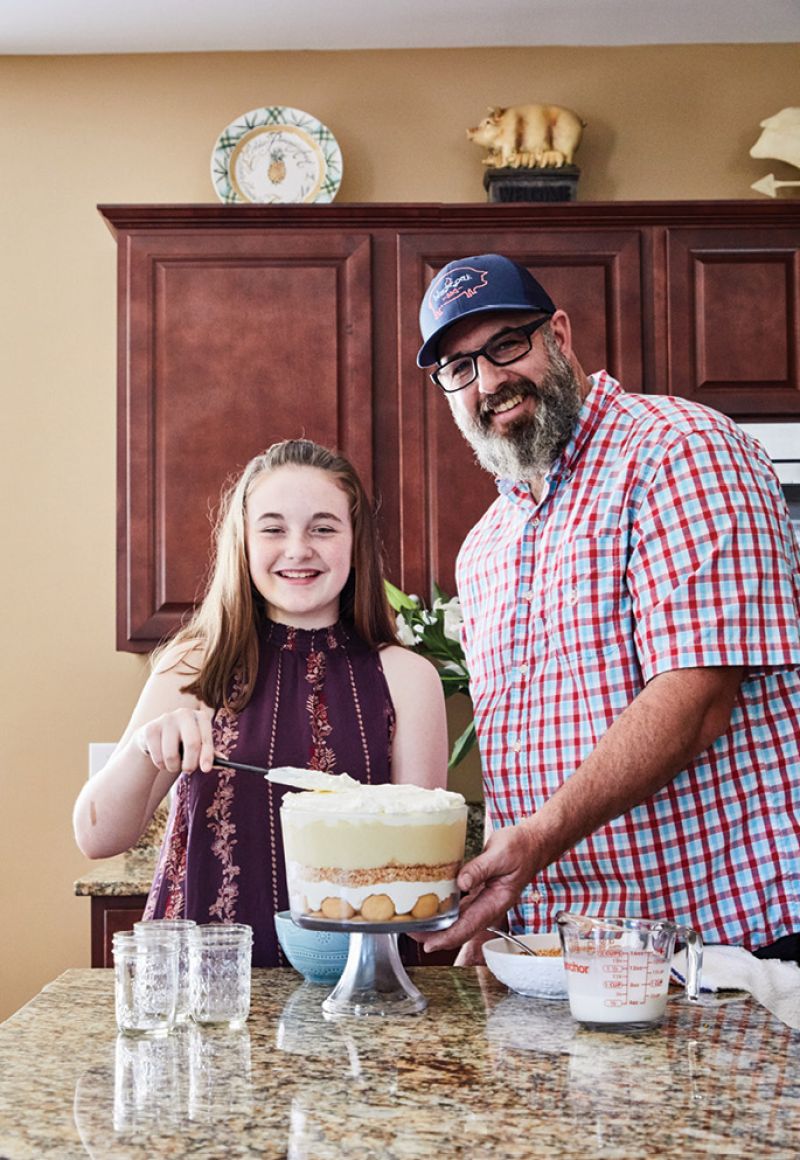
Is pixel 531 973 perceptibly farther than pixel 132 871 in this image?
No

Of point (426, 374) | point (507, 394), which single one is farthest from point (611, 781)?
point (426, 374)

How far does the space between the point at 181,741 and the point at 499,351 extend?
0.76 m

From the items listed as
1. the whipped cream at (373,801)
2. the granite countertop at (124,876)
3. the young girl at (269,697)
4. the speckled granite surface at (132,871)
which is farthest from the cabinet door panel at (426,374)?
the whipped cream at (373,801)

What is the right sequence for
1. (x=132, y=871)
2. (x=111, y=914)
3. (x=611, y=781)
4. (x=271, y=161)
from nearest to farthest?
(x=611, y=781)
(x=111, y=914)
(x=132, y=871)
(x=271, y=161)

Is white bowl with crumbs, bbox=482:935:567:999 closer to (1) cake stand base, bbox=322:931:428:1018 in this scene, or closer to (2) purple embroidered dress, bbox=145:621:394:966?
(1) cake stand base, bbox=322:931:428:1018

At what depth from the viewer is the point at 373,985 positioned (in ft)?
3.76

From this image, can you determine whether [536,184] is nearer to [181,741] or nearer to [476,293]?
[476,293]

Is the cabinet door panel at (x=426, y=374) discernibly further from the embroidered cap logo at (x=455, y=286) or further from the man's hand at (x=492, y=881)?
the man's hand at (x=492, y=881)

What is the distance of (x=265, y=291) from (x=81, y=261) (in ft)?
2.13

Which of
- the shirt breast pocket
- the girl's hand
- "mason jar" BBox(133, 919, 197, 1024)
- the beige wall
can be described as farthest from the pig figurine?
"mason jar" BBox(133, 919, 197, 1024)

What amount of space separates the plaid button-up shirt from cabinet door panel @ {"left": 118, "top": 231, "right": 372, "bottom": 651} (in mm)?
1152

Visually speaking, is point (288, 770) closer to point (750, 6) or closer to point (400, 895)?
point (400, 895)

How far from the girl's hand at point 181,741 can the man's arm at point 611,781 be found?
29cm

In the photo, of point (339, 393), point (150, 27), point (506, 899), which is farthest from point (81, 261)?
point (506, 899)
